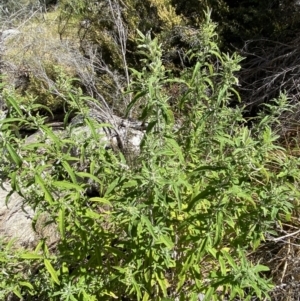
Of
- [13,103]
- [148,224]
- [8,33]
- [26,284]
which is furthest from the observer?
[8,33]

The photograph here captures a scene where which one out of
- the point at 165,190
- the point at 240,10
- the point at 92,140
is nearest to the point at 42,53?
the point at 240,10

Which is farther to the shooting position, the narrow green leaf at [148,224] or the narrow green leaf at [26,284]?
the narrow green leaf at [26,284]

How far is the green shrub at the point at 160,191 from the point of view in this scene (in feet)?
6.68

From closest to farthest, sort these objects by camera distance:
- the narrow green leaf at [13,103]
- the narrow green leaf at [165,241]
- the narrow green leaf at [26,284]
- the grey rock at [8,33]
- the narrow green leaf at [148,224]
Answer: the narrow green leaf at [13,103], the narrow green leaf at [148,224], the narrow green leaf at [165,241], the narrow green leaf at [26,284], the grey rock at [8,33]

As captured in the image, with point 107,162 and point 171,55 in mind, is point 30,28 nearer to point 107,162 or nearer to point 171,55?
point 171,55

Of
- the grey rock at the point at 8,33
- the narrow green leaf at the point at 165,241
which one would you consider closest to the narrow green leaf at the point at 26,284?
the narrow green leaf at the point at 165,241

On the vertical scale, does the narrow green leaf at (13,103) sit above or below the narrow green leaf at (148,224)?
above

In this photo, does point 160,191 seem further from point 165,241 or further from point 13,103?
point 13,103

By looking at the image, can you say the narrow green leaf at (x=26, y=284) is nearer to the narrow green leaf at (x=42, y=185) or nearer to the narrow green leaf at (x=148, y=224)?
the narrow green leaf at (x=42, y=185)

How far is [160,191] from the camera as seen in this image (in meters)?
2.07

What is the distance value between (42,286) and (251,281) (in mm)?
1190

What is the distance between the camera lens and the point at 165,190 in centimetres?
216

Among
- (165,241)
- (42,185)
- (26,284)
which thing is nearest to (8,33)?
(26,284)

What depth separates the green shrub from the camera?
2037 mm
